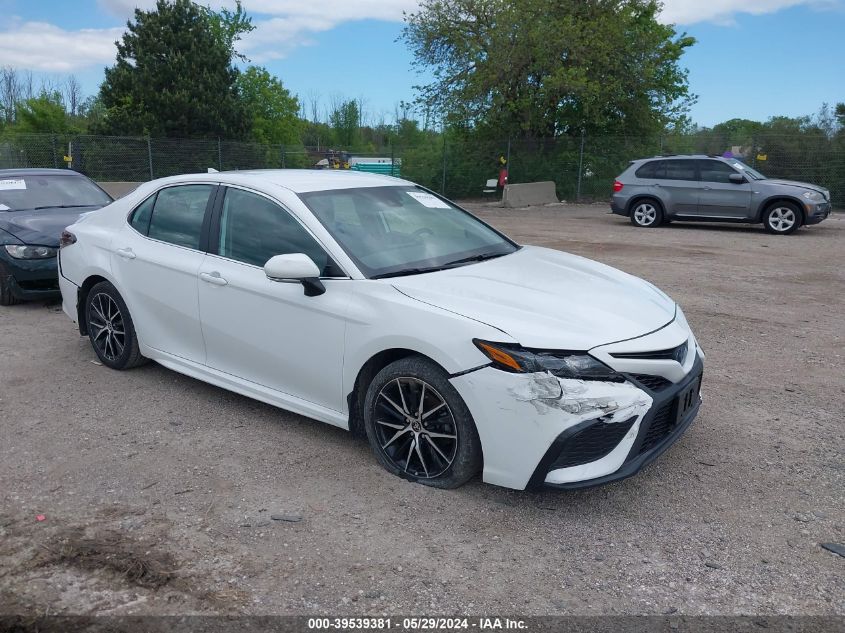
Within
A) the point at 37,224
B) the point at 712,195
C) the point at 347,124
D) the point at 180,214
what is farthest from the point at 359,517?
the point at 347,124

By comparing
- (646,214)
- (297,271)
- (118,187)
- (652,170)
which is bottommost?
(297,271)

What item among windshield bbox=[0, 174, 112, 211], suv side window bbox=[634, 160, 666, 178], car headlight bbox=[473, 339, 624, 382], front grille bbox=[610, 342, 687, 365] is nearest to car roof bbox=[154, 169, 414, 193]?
car headlight bbox=[473, 339, 624, 382]

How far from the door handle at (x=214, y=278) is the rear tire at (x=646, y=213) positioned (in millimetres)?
14081

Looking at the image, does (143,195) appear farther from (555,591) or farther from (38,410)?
(555,591)

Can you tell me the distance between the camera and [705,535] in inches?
137

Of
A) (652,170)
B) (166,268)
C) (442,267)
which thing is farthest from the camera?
(652,170)

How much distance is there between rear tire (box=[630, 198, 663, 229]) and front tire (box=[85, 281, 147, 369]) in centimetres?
1379

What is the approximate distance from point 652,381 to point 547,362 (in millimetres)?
593

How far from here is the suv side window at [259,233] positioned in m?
4.38

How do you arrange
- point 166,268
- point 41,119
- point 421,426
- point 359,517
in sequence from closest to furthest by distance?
point 359,517
point 421,426
point 166,268
point 41,119

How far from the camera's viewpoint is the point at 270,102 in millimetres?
50156

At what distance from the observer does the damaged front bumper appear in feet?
11.1

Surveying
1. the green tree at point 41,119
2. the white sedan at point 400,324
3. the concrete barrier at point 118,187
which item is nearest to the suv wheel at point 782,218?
the white sedan at point 400,324

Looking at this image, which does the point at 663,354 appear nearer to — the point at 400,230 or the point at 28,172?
the point at 400,230
